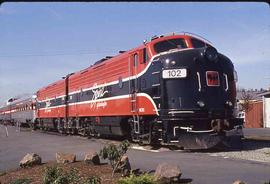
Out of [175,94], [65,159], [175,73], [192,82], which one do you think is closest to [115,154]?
[65,159]

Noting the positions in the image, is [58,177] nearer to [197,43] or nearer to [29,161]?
[29,161]

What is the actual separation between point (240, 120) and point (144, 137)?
12.4ft

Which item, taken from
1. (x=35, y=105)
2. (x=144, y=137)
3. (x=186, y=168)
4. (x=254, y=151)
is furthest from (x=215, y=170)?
(x=35, y=105)

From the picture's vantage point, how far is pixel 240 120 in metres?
17.1

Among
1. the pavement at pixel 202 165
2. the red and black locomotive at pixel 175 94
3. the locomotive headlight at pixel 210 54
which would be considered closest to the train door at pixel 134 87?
the red and black locomotive at pixel 175 94

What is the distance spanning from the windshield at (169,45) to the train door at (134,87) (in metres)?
1.43

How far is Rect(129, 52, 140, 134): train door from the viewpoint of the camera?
18.7m

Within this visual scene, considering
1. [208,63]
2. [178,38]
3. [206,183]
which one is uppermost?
[178,38]

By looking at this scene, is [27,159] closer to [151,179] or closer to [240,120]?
[151,179]

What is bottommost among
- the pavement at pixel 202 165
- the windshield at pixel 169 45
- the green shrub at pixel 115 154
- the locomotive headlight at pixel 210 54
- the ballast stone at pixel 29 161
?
the pavement at pixel 202 165

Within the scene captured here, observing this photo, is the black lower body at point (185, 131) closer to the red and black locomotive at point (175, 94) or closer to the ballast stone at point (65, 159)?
the red and black locomotive at point (175, 94)

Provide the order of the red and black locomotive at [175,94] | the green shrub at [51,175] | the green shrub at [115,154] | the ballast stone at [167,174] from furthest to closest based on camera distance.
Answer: the red and black locomotive at [175,94] → the green shrub at [115,154] → the ballast stone at [167,174] → the green shrub at [51,175]

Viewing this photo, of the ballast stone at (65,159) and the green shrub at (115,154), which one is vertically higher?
the green shrub at (115,154)

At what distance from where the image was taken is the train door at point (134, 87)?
18672mm
